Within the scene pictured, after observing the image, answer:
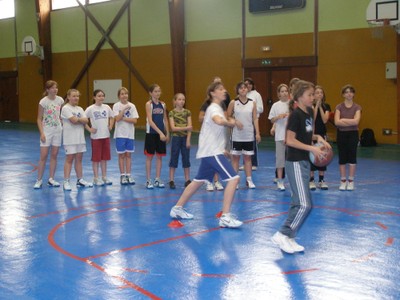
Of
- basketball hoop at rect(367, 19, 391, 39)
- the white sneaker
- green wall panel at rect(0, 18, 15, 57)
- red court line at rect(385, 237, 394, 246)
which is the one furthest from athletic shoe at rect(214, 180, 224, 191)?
green wall panel at rect(0, 18, 15, 57)

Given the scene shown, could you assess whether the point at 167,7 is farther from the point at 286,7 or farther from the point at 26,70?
the point at 26,70

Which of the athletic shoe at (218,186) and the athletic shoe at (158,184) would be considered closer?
the athletic shoe at (218,186)

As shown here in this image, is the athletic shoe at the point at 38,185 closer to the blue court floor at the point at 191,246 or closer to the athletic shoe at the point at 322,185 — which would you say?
the blue court floor at the point at 191,246

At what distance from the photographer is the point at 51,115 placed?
29.3ft

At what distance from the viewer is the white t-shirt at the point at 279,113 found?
8.63 meters

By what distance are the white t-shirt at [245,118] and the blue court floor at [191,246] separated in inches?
33.7

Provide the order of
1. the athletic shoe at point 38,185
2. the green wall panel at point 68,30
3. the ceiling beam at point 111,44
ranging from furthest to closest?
the green wall panel at point 68,30 < the ceiling beam at point 111,44 < the athletic shoe at point 38,185

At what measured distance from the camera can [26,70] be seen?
2700 cm

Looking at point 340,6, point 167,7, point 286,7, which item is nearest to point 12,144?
point 167,7

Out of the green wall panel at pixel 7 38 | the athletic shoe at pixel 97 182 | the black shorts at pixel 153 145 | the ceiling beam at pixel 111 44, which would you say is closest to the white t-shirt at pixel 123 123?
the black shorts at pixel 153 145

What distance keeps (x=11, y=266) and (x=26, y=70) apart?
2367 cm

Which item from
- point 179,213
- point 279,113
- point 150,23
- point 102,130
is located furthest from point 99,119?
point 150,23

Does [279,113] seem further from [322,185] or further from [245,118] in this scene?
[322,185]

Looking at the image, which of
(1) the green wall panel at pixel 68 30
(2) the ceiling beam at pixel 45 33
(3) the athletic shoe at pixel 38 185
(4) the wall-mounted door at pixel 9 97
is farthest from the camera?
(4) the wall-mounted door at pixel 9 97
